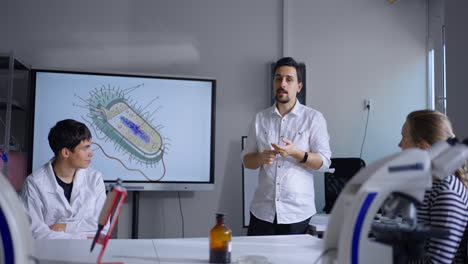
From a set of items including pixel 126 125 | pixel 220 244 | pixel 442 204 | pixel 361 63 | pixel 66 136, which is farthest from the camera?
pixel 361 63

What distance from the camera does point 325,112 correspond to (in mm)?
4215

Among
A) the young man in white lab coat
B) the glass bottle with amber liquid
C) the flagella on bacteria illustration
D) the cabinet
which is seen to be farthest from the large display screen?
the glass bottle with amber liquid

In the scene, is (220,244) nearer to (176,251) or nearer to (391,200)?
(176,251)

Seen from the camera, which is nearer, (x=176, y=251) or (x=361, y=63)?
(x=176, y=251)

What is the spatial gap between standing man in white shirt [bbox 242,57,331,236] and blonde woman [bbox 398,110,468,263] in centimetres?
83

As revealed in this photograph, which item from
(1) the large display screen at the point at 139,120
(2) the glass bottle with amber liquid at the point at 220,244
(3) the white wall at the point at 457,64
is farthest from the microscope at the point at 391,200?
(1) the large display screen at the point at 139,120

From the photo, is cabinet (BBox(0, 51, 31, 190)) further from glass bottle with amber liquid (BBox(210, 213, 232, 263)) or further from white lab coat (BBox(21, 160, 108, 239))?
glass bottle with amber liquid (BBox(210, 213, 232, 263))

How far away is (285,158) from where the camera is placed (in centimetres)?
256

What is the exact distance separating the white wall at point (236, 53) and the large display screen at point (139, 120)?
0.19 metres

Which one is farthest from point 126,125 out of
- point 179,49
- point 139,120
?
point 179,49

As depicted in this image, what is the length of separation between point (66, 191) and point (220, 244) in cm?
109

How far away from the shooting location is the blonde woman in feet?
4.36

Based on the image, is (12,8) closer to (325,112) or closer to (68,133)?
(68,133)

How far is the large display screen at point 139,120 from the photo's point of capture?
3619mm
